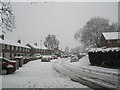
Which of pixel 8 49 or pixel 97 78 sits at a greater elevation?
pixel 8 49

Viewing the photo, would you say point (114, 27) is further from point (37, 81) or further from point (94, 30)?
point (37, 81)

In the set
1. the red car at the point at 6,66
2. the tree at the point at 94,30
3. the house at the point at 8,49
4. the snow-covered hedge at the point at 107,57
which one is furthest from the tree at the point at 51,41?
the red car at the point at 6,66

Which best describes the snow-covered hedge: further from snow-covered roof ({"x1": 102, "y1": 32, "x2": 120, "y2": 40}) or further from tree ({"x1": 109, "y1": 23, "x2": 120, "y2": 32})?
tree ({"x1": 109, "y1": 23, "x2": 120, "y2": 32})

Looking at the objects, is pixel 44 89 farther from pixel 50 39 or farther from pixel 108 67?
pixel 50 39

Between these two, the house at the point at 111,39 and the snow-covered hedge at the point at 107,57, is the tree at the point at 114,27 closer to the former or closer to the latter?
the house at the point at 111,39

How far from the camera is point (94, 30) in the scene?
160 ft

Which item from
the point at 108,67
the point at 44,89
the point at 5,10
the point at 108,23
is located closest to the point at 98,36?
the point at 108,23

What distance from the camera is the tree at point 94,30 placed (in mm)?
48875

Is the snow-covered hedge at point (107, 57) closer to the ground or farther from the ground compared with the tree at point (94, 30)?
closer to the ground

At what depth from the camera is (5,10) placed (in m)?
13.2

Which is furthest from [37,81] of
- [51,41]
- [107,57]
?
[51,41]

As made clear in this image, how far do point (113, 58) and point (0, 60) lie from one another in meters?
12.0

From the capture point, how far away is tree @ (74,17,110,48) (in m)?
48.9

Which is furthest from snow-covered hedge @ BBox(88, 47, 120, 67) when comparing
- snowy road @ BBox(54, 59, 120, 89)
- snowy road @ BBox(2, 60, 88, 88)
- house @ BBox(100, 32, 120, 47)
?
house @ BBox(100, 32, 120, 47)
